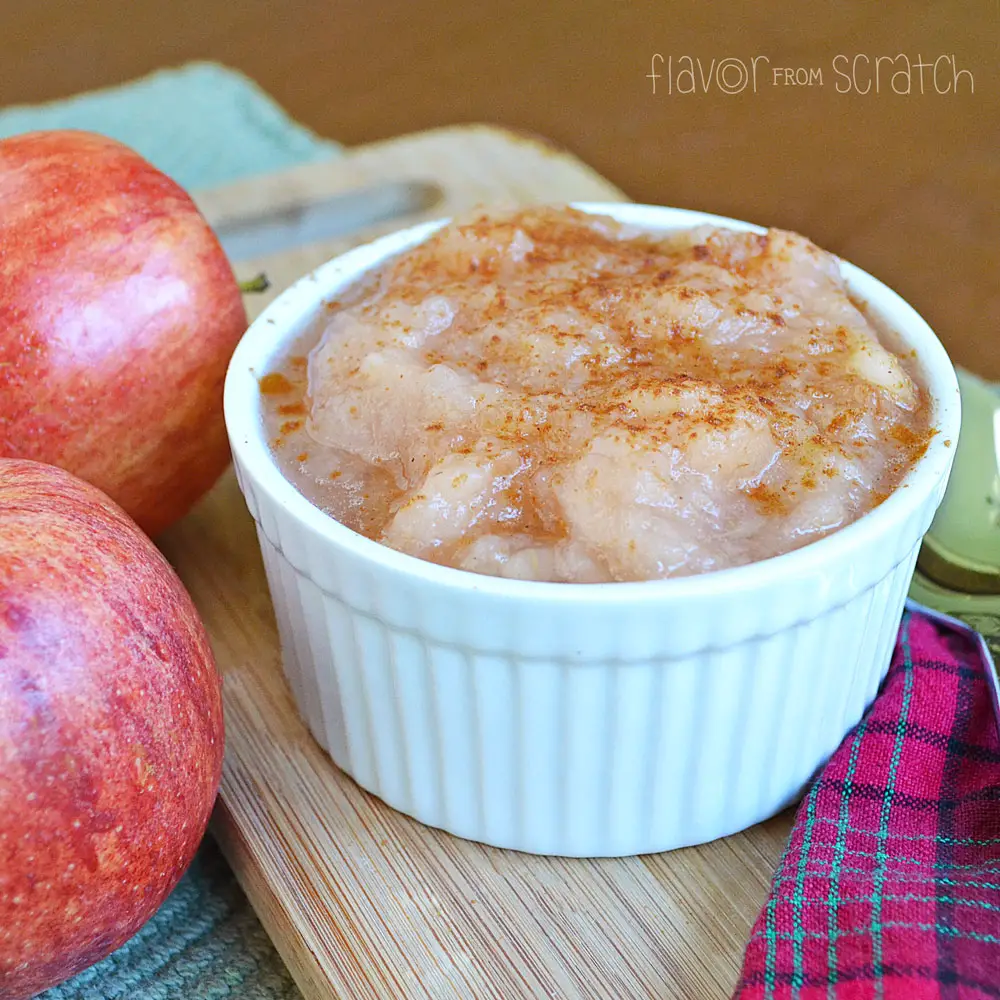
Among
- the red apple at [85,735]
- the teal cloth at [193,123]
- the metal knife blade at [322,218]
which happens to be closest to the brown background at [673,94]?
the teal cloth at [193,123]

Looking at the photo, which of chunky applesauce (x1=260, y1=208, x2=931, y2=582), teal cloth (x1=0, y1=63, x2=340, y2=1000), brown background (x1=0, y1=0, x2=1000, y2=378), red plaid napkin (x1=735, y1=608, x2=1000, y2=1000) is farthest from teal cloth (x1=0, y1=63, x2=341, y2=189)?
red plaid napkin (x1=735, y1=608, x2=1000, y2=1000)

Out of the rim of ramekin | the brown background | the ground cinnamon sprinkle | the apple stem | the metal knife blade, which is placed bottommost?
the brown background

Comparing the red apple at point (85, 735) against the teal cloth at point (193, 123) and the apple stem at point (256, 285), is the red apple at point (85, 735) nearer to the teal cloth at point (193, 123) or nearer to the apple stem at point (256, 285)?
the apple stem at point (256, 285)

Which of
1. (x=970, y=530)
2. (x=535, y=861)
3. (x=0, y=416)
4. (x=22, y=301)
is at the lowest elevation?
(x=535, y=861)

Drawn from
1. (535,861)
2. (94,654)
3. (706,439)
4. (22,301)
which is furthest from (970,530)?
(22,301)

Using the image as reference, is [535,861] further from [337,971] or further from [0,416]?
[0,416]

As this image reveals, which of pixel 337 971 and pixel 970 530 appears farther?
pixel 970 530

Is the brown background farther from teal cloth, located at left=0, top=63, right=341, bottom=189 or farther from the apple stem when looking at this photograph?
the apple stem
